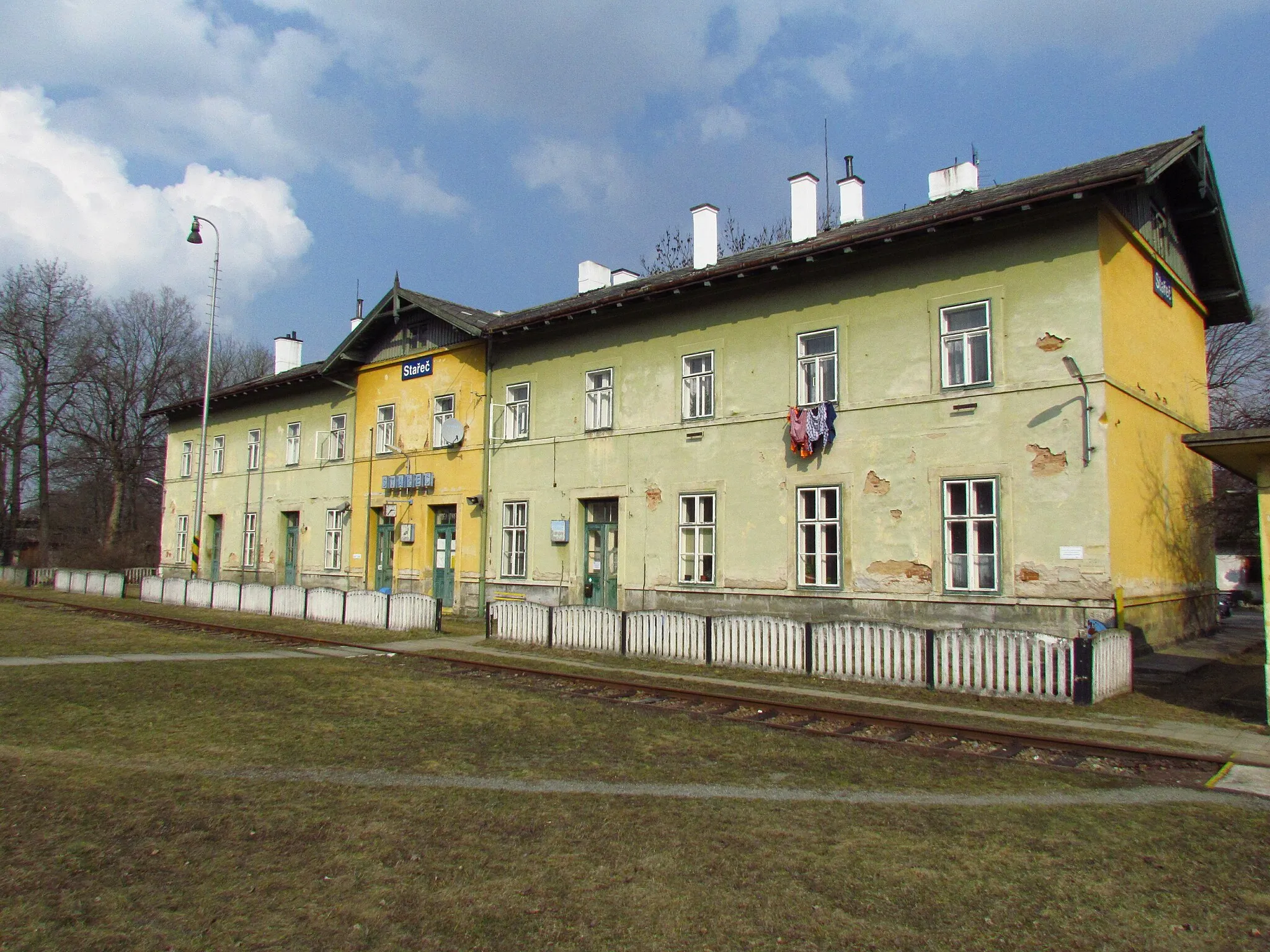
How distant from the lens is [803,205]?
1991 centimetres

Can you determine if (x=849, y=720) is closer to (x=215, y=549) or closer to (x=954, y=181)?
(x=954, y=181)

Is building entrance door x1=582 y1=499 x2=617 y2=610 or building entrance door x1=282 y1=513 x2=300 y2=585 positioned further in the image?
building entrance door x1=282 y1=513 x2=300 y2=585

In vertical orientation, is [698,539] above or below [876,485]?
below

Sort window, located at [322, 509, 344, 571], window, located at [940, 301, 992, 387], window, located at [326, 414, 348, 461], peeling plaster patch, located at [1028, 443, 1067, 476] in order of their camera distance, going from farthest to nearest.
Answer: window, located at [326, 414, 348, 461], window, located at [322, 509, 344, 571], window, located at [940, 301, 992, 387], peeling plaster patch, located at [1028, 443, 1067, 476]

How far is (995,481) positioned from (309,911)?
507 inches

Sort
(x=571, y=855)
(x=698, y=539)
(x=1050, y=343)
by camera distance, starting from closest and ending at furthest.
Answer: (x=571, y=855), (x=1050, y=343), (x=698, y=539)

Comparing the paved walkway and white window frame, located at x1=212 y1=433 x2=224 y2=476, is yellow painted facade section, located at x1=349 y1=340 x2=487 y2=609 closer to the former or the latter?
the paved walkway

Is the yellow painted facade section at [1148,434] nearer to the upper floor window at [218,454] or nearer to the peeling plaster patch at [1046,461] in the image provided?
the peeling plaster patch at [1046,461]

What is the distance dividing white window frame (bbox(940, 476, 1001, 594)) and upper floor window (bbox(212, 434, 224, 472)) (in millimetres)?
28547

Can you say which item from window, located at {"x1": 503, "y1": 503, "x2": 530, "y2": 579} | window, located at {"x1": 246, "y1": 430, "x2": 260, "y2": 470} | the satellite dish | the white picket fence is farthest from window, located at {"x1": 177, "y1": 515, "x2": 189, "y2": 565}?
the white picket fence

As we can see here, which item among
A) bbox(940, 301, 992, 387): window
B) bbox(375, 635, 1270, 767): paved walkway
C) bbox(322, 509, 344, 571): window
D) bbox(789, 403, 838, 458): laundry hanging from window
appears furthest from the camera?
bbox(322, 509, 344, 571): window

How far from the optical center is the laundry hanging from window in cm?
1650

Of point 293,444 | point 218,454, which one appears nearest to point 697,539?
point 293,444

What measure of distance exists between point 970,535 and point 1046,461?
5.59ft
